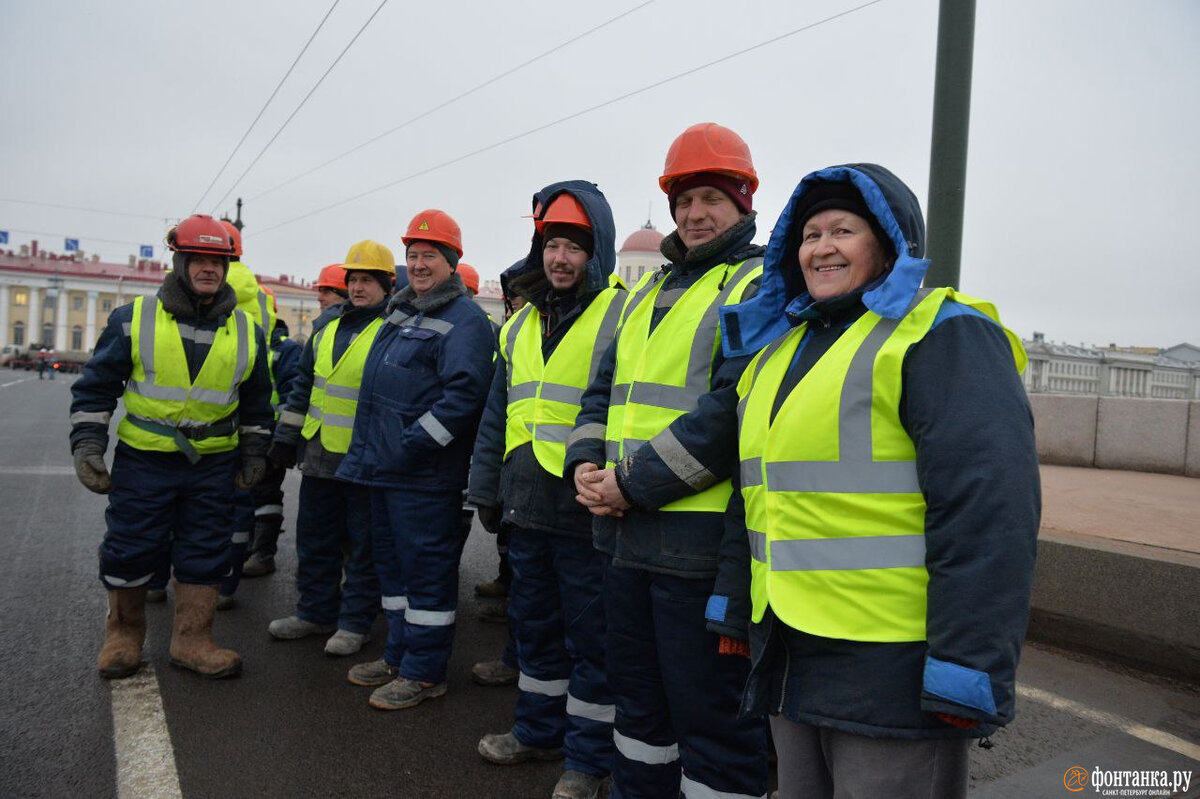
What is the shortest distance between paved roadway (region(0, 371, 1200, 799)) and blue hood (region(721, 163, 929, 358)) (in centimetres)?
201

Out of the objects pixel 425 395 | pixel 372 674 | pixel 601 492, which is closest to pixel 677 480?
pixel 601 492

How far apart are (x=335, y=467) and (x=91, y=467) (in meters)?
1.21

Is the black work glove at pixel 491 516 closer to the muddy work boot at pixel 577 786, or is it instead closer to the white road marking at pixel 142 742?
the muddy work boot at pixel 577 786

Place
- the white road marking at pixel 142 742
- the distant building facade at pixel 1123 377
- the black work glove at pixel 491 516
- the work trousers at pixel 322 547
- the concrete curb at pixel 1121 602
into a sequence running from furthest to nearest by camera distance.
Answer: the distant building facade at pixel 1123 377, the work trousers at pixel 322 547, the concrete curb at pixel 1121 602, the black work glove at pixel 491 516, the white road marking at pixel 142 742

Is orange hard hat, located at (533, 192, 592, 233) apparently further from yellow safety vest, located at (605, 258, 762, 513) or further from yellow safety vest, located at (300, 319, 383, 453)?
yellow safety vest, located at (300, 319, 383, 453)

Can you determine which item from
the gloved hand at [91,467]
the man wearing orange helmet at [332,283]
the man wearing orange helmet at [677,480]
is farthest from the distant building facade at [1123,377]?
the gloved hand at [91,467]

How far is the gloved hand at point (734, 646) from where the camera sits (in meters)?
2.21

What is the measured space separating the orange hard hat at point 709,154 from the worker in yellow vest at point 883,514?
28.7 inches

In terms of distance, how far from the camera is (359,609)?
4789mm

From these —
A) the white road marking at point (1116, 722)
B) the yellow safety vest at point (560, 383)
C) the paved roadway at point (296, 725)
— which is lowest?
the paved roadway at point (296, 725)

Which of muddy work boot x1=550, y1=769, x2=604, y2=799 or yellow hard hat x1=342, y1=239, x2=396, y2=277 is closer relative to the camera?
muddy work boot x1=550, y1=769, x2=604, y2=799

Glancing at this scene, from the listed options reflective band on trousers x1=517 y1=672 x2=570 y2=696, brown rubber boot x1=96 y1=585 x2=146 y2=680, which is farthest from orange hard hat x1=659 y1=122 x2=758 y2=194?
brown rubber boot x1=96 y1=585 x2=146 y2=680

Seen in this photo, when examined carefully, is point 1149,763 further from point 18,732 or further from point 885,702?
point 18,732

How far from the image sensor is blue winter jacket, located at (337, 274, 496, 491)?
4.16 metres
